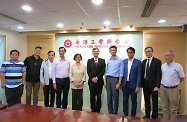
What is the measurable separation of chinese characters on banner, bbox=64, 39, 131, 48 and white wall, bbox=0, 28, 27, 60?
173 centimetres

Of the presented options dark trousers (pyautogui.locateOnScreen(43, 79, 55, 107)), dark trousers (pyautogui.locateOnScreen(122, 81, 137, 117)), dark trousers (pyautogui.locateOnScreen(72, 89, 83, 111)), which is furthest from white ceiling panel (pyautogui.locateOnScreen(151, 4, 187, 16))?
dark trousers (pyautogui.locateOnScreen(43, 79, 55, 107))

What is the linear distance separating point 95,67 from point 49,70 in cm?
104

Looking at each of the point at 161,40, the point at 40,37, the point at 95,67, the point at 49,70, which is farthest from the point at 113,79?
the point at 40,37

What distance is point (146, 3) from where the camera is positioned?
2.68 metres

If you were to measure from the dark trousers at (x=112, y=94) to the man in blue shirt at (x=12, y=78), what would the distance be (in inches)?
74.5

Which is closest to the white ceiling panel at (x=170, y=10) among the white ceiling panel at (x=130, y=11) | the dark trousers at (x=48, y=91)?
the white ceiling panel at (x=130, y=11)

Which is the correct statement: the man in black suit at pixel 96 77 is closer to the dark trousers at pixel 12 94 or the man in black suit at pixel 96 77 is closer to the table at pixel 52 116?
the dark trousers at pixel 12 94

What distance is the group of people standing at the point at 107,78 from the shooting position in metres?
3.08

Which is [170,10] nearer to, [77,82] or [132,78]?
[132,78]

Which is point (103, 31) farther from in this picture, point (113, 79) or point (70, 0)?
point (70, 0)

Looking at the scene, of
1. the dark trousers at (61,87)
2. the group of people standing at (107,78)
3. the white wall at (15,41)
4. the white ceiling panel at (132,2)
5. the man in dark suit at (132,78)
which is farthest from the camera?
the white wall at (15,41)

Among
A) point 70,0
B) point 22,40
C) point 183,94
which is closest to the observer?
point 70,0

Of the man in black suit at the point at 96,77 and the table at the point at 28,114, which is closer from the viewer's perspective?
the table at the point at 28,114

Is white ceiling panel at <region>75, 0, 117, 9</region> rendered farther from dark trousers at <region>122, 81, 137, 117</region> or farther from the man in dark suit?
dark trousers at <region>122, 81, 137, 117</region>
